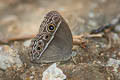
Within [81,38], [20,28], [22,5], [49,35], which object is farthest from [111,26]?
[22,5]

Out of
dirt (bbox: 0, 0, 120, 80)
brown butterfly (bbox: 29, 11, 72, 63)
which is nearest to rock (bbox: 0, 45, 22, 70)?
dirt (bbox: 0, 0, 120, 80)

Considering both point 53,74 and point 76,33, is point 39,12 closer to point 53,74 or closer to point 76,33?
point 76,33

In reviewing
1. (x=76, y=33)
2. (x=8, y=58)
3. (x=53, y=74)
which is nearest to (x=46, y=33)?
(x=53, y=74)

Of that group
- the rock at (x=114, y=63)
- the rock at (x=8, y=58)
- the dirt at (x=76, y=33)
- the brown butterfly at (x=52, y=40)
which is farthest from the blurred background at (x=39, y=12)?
the brown butterfly at (x=52, y=40)

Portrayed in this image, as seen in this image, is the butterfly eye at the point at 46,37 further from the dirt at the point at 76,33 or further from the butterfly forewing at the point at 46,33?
the dirt at the point at 76,33

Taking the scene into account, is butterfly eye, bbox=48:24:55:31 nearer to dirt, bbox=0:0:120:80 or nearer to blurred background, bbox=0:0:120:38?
dirt, bbox=0:0:120:80

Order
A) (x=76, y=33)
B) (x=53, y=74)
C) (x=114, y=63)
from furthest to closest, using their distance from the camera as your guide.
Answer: (x=76, y=33) < (x=114, y=63) < (x=53, y=74)
